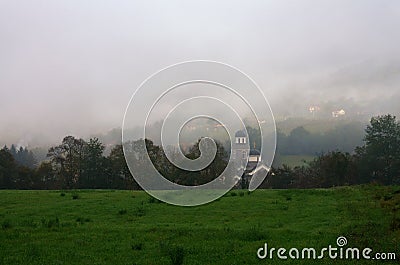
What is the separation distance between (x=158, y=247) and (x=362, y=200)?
15861mm

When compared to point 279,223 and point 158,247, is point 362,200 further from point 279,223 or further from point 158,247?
point 158,247

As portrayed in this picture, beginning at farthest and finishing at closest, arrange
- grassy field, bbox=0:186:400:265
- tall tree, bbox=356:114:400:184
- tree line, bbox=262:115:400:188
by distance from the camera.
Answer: tall tree, bbox=356:114:400:184
tree line, bbox=262:115:400:188
grassy field, bbox=0:186:400:265

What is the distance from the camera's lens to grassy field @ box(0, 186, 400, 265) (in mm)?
12859

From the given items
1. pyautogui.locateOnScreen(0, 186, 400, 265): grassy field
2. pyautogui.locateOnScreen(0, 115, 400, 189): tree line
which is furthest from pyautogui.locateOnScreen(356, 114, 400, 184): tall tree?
pyautogui.locateOnScreen(0, 186, 400, 265): grassy field

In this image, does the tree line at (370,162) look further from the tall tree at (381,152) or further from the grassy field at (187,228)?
the grassy field at (187,228)

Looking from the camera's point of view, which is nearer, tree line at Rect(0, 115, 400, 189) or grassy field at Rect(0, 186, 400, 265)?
grassy field at Rect(0, 186, 400, 265)

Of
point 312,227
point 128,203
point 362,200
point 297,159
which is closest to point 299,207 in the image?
point 362,200

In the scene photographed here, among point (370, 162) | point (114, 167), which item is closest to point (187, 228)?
point (114, 167)

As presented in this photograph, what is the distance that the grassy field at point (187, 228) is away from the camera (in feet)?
42.2

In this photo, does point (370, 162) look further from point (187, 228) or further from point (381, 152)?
point (187, 228)

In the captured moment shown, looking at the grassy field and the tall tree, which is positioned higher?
the tall tree

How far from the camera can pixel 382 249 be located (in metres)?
12.2

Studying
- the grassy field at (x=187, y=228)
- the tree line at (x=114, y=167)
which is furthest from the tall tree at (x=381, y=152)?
the grassy field at (x=187, y=228)

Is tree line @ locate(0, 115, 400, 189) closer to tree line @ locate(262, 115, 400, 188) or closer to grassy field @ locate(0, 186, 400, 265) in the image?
tree line @ locate(262, 115, 400, 188)
